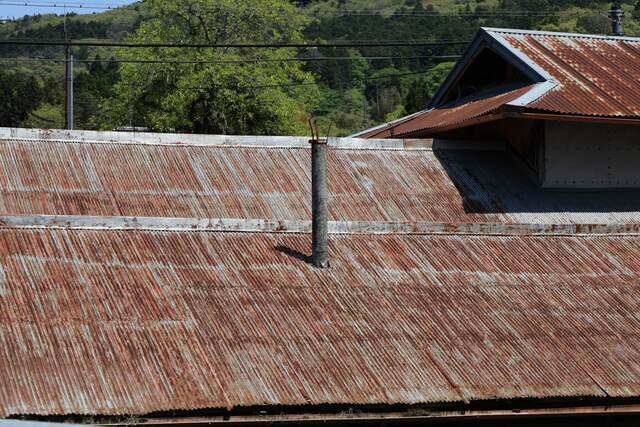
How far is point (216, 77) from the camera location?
5059 centimetres

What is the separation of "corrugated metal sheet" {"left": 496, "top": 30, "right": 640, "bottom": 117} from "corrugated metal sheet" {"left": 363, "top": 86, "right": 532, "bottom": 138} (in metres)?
0.77

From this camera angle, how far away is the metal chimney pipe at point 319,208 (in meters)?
16.5

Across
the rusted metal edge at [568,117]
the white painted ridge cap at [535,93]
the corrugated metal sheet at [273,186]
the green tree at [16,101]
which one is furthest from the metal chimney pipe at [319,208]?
the green tree at [16,101]

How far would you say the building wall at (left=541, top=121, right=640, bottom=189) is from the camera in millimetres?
20797

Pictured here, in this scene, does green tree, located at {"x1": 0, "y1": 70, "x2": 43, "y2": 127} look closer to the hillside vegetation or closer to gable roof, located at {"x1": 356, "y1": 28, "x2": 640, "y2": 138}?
the hillside vegetation

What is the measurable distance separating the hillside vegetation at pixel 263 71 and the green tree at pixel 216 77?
0.06m

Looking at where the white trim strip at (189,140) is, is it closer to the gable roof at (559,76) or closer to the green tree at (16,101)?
the gable roof at (559,76)

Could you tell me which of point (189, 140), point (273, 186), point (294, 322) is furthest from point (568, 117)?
point (294, 322)

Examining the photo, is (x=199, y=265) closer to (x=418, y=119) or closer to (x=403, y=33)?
(x=418, y=119)

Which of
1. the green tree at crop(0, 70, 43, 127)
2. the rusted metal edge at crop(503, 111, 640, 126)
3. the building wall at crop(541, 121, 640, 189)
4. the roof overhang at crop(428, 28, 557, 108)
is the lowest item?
the green tree at crop(0, 70, 43, 127)

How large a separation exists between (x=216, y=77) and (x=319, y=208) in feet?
113

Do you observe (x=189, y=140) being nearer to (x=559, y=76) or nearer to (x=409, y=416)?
(x=559, y=76)

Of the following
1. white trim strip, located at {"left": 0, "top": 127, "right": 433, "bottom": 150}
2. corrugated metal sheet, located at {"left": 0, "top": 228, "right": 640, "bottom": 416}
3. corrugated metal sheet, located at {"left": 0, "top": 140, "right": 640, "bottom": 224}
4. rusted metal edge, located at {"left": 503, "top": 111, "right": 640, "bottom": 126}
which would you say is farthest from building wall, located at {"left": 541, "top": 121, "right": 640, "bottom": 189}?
corrugated metal sheet, located at {"left": 0, "top": 228, "right": 640, "bottom": 416}

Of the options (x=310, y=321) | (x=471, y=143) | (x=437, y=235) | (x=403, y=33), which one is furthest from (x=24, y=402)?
(x=403, y=33)
